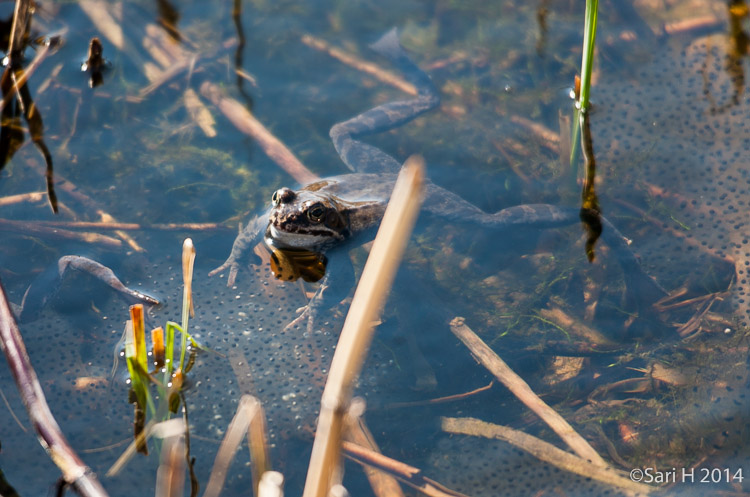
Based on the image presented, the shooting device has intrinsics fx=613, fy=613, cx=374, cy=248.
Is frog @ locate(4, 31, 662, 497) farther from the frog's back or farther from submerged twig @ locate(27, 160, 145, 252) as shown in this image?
submerged twig @ locate(27, 160, 145, 252)

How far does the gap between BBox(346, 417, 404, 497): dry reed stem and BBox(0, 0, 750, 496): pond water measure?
0.10m

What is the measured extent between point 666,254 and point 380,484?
3249 mm

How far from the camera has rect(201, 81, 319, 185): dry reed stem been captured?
616 centimetres

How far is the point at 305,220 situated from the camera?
548 centimetres

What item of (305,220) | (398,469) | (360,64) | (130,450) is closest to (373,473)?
(398,469)

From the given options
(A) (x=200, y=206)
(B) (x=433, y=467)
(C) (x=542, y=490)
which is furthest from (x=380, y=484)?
(A) (x=200, y=206)

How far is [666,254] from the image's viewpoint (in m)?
5.44

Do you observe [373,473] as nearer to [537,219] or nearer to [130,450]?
[130,450]

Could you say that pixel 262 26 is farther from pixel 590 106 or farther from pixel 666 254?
pixel 666 254

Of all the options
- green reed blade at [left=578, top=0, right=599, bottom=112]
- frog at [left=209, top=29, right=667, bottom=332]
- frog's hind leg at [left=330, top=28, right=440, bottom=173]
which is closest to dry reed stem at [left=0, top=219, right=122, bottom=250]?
frog at [left=209, top=29, right=667, bottom=332]

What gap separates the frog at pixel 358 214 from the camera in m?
5.41

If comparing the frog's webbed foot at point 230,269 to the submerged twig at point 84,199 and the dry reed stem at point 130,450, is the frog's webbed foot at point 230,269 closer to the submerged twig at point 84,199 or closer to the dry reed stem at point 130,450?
the submerged twig at point 84,199

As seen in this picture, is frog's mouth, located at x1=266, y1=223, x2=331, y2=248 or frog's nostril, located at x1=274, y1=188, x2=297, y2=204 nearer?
frog's nostril, located at x1=274, y1=188, x2=297, y2=204

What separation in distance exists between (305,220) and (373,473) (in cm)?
228
